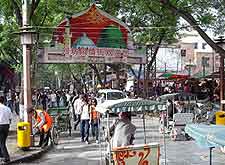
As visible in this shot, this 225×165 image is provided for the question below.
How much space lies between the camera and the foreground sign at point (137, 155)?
9812 mm

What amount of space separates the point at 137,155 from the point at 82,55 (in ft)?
36.1

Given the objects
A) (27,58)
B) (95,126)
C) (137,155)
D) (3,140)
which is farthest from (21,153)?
(137,155)

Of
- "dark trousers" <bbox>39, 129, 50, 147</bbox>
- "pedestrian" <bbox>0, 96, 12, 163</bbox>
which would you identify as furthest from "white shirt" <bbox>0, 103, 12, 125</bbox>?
"dark trousers" <bbox>39, 129, 50, 147</bbox>

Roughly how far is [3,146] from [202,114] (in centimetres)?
1192

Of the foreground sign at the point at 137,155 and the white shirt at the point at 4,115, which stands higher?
the white shirt at the point at 4,115

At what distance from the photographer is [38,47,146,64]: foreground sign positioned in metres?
20.1

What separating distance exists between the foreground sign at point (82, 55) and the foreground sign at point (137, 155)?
1075 cm

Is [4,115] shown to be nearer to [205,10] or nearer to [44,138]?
[44,138]

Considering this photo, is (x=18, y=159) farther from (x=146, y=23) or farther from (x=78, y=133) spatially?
(x=146, y=23)

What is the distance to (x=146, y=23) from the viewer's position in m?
35.2

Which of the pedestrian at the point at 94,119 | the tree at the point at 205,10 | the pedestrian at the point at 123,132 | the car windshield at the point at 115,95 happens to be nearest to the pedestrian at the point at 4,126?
the pedestrian at the point at 123,132

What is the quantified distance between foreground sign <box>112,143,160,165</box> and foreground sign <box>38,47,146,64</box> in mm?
10754

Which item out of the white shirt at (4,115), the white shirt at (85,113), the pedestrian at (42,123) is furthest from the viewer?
the white shirt at (85,113)

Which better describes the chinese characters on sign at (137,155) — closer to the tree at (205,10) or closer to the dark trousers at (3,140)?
the dark trousers at (3,140)
